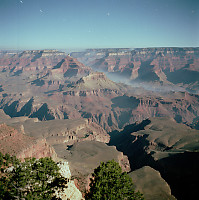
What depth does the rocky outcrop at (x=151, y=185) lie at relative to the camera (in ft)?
174

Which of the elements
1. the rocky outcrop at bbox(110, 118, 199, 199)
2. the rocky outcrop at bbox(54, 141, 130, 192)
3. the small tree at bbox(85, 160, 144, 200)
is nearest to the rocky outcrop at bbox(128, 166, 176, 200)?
the rocky outcrop at bbox(110, 118, 199, 199)

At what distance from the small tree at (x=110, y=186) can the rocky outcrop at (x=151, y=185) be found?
3083cm

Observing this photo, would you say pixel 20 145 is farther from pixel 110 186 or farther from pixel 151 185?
pixel 151 185

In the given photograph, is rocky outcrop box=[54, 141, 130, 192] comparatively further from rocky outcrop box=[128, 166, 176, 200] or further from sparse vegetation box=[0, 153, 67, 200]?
sparse vegetation box=[0, 153, 67, 200]

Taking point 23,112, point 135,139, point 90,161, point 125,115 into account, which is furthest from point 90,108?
point 90,161

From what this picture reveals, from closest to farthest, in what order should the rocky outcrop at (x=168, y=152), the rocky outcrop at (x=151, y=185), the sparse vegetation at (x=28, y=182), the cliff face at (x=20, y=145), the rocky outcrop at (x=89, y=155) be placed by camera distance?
the sparse vegetation at (x=28, y=182) < the cliff face at (x=20, y=145) < the rocky outcrop at (x=151, y=185) < the rocky outcrop at (x=168, y=152) < the rocky outcrop at (x=89, y=155)

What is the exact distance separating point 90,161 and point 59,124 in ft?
191

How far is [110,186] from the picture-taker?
25938 mm

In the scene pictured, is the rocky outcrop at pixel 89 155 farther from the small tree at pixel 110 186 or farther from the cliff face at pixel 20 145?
the small tree at pixel 110 186

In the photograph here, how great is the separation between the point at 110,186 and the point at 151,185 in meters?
38.7

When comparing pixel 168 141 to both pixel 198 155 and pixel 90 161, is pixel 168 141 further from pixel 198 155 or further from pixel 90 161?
pixel 90 161

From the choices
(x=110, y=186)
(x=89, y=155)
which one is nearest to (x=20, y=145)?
(x=110, y=186)

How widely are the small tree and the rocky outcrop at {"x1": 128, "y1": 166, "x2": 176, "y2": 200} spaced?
30.8m

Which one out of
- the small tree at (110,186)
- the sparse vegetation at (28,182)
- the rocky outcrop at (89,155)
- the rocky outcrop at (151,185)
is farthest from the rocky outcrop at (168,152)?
the sparse vegetation at (28,182)
